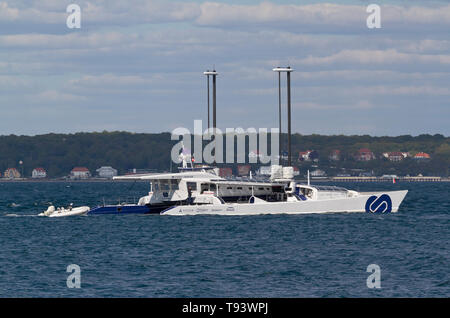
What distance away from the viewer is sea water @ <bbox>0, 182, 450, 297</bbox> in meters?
35.2

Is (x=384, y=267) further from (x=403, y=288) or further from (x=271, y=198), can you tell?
(x=271, y=198)

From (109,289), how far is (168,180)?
39.7 metres

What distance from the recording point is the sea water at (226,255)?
35188 mm

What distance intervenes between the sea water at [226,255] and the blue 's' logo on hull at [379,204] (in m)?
1.12

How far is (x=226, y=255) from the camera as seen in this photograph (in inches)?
1849

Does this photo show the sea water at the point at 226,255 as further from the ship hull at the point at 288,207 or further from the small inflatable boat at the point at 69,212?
the small inflatable boat at the point at 69,212

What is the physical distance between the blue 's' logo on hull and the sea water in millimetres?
1118

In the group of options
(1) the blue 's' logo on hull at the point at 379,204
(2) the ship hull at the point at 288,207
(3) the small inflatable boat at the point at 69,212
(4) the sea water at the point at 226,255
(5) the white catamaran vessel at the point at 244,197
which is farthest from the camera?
(3) the small inflatable boat at the point at 69,212

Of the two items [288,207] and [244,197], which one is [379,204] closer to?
[288,207]

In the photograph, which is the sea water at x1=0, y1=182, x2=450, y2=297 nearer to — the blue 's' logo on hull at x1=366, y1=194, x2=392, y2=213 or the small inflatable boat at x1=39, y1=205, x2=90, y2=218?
the blue 's' logo on hull at x1=366, y1=194, x2=392, y2=213

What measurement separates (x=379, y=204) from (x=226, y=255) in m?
30.5

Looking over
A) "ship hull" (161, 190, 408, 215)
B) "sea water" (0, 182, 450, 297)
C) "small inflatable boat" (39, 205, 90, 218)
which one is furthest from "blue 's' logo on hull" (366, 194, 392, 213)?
"small inflatable boat" (39, 205, 90, 218)

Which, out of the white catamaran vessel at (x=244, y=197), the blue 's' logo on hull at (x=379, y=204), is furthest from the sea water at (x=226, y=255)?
the blue 's' logo on hull at (x=379, y=204)
